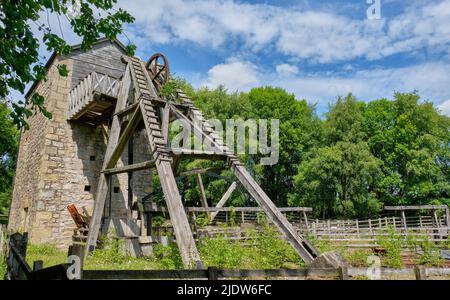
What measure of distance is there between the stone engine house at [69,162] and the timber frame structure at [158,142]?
1.22 ft

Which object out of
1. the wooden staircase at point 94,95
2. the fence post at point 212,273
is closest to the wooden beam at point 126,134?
the wooden staircase at point 94,95

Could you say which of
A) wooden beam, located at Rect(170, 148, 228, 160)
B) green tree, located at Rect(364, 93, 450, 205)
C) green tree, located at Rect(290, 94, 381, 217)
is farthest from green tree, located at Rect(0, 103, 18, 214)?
green tree, located at Rect(364, 93, 450, 205)

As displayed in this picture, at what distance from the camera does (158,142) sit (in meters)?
6.60

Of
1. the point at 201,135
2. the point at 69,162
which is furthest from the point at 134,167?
the point at 69,162

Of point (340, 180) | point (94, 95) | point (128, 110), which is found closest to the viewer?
point (128, 110)

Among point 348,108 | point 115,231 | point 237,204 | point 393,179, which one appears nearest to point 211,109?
point 237,204

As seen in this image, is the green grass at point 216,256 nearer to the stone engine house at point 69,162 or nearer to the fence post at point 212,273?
the stone engine house at point 69,162

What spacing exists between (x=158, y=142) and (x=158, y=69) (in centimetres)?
491

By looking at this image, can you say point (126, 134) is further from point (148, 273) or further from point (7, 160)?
point (7, 160)

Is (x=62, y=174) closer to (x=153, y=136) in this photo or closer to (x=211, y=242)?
(x=153, y=136)

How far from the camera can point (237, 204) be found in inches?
881
